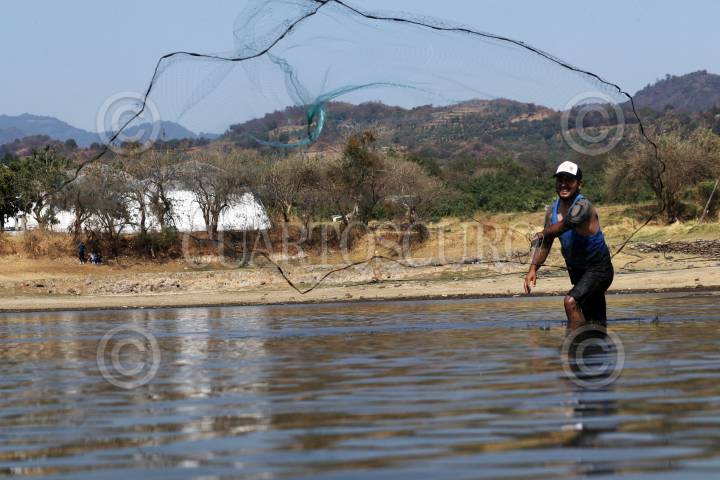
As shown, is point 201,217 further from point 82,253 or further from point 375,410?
point 375,410

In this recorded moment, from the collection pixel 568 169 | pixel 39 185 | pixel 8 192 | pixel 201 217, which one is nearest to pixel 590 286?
pixel 568 169

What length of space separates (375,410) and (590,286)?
17.3ft

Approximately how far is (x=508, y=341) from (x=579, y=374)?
417 centimetres

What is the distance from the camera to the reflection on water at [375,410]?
21.0ft

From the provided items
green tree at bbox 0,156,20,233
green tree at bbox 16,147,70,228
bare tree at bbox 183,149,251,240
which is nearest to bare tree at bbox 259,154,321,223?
bare tree at bbox 183,149,251,240

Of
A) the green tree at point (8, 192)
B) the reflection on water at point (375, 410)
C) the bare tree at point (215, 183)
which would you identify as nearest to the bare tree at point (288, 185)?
the bare tree at point (215, 183)

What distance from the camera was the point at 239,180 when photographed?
54656 mm

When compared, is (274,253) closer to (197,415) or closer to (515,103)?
(515,103)

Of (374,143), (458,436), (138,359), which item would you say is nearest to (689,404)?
(458,436)

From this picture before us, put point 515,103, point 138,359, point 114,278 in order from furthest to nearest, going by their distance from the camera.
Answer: point 114,278
point 515,103
point 138,359

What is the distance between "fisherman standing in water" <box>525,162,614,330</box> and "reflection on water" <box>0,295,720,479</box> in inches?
25.2

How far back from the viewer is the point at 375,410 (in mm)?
8477

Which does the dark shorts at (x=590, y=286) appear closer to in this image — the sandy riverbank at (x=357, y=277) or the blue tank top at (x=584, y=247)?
the blue tank top at (x=584, y=247)

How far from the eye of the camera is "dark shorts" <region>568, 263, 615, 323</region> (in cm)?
1313
